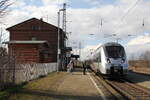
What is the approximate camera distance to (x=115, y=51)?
24938 millimetres

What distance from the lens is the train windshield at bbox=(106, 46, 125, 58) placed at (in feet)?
80.9

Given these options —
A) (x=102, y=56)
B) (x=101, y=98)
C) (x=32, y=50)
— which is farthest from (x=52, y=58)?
(x=101, y=98)

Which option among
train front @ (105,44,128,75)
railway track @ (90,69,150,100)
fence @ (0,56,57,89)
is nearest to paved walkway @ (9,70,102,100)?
fence @ (0,56,57,89)

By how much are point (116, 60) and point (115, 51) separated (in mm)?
930

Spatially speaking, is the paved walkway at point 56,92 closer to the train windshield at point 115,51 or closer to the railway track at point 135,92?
the railway track at point 135,92

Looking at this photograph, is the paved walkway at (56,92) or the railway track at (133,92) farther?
the railway track at (133,92)

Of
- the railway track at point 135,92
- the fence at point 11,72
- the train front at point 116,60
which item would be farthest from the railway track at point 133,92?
the fence at point 11,72

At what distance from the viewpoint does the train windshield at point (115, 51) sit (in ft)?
80.9

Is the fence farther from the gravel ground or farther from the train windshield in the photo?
the gravel ground

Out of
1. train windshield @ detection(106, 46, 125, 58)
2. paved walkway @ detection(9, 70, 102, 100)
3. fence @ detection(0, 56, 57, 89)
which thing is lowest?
paved walkway @ detection(9, 70, 102, 100)

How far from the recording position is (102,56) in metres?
25.6

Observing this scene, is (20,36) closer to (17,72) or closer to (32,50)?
(32,50)

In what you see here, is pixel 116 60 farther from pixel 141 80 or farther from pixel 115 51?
Result: pixel 141 80

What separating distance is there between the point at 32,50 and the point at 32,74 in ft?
70.4
